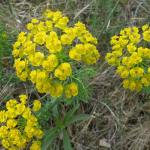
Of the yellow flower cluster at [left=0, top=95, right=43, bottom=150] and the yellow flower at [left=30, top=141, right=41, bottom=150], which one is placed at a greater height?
the yellow flower cluster at [left=0, top=95, right=43, bottom=150]

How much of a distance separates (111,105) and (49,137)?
53 centimetres

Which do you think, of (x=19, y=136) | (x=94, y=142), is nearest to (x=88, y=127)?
(x=94, y=142)

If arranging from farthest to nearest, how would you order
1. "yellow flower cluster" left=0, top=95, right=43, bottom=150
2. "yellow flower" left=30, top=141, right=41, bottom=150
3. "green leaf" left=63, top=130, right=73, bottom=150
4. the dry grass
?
the dry grass < "green leaf" left=63, top=130, right=73, bottom=150 < "yellow flower" left=30, top=141, right=41, bottom=150 < "yellow flower cluster" left=0, top=95, right=43, bottom=150

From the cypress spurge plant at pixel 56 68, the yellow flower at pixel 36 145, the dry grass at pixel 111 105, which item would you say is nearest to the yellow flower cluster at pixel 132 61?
the cypress spurge plant at pixel 56 68

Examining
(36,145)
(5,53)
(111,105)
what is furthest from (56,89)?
(5,53)

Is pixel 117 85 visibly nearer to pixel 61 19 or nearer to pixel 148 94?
pixel 148 94

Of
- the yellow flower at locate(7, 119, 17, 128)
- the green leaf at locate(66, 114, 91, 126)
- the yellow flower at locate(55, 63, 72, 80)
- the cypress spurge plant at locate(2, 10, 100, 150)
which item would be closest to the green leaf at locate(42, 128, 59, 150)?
the cypress spurge plant at locate(2, 10, 100, 150)

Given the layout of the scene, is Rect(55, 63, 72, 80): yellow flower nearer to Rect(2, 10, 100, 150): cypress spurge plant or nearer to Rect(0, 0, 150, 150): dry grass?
Rect(2, 10, 100, 150): cypress spurge plant

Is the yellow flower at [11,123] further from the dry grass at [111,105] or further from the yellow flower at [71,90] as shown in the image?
the dry grass at [111,105]

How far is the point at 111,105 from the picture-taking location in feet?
10.6

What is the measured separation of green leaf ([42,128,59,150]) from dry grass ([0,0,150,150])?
0.16 meters

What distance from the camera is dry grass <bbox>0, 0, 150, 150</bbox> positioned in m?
3.14

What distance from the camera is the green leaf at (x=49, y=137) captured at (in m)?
2.99

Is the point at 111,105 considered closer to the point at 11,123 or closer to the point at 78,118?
the point at 78,118
